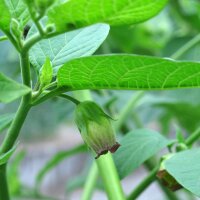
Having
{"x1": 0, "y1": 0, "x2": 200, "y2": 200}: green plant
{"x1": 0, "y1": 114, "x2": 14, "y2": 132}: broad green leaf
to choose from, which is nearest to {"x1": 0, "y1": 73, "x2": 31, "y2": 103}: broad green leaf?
{"x1": 0, "y1": 0, "x2": 200, "y2": 200}: green plant

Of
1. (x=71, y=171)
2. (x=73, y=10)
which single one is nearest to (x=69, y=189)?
(x=73, y=10)

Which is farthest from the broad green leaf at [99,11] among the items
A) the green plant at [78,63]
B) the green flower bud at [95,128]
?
the green flower bud at [95,128]

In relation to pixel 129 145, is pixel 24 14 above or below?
above

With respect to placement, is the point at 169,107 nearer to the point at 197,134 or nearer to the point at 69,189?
the point at 69,189

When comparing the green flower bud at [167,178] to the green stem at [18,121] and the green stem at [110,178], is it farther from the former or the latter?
the green stem at [18,121]

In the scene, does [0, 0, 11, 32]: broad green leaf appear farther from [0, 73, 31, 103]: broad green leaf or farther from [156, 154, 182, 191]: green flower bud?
[156, 154, 182, 191]: green flower bud
